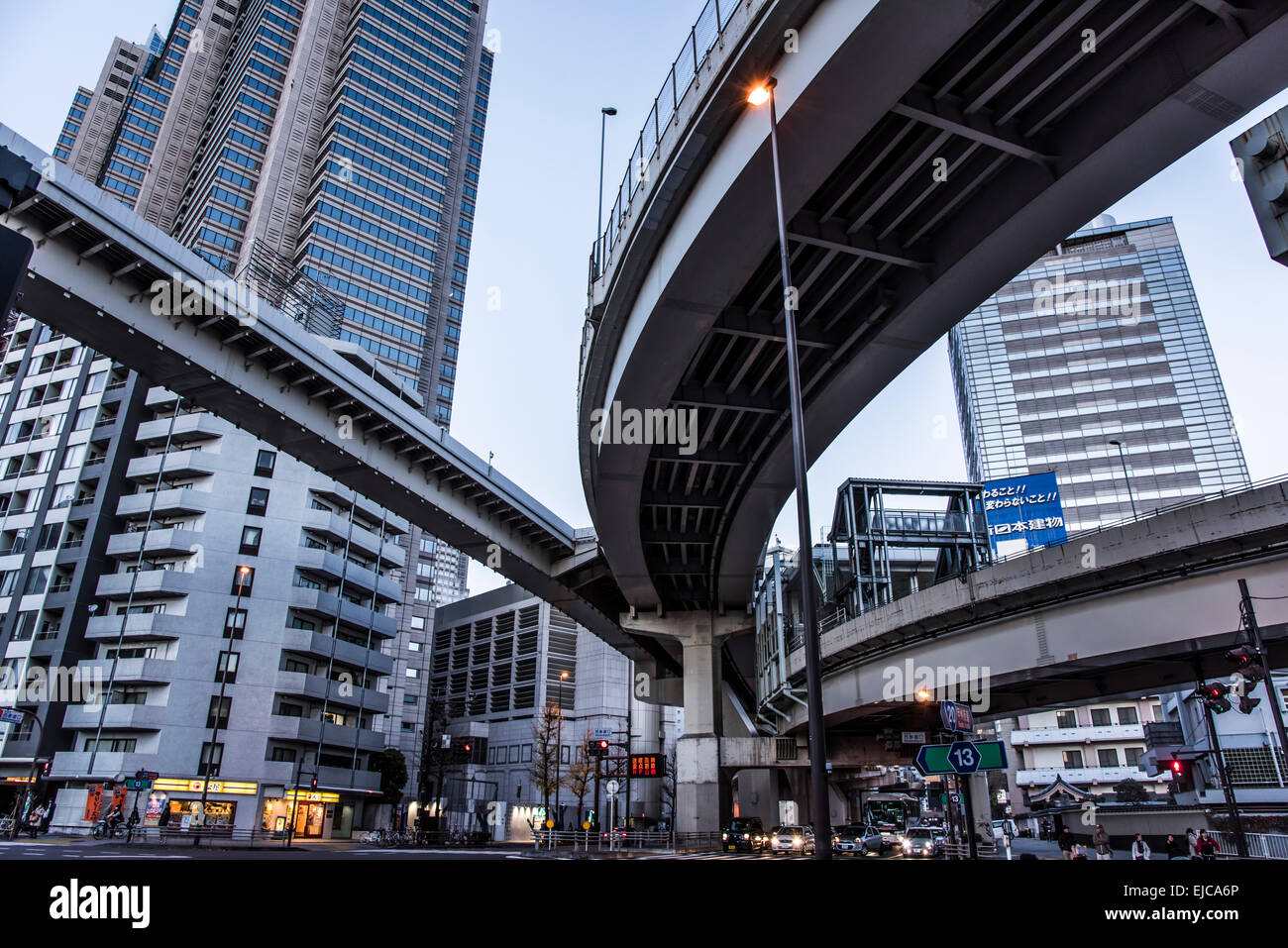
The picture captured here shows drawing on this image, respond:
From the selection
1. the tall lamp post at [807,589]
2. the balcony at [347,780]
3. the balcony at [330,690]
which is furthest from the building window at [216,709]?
the tall lamp post at [807,589]

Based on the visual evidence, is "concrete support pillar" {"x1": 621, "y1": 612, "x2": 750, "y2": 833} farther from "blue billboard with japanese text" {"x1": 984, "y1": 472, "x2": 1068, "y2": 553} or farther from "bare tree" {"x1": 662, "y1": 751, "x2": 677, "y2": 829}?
"bare tree" {"x1": 662, "y1": 751, "x2": 677, "y2": 829}

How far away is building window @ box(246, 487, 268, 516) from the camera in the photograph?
5634 centimetres

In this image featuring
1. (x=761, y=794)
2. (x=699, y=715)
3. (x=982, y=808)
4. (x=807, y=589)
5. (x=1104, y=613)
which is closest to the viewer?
(x=807, y=589)

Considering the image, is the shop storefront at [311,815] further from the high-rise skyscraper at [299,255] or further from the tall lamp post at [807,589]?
the tall lamp post at [807,589]

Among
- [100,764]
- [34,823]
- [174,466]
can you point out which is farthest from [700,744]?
[174,466]

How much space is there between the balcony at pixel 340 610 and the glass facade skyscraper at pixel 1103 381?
3445 inches

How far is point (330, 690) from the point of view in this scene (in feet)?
186

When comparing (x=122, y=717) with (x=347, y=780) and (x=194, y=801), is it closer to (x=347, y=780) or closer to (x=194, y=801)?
(x=194, y=801)

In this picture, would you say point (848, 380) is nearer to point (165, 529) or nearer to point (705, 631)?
point (705, 631)

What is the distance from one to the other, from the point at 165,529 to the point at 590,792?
50975mm

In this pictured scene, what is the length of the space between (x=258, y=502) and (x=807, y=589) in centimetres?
5488

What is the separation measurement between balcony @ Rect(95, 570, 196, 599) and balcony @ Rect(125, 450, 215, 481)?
7.48 metres

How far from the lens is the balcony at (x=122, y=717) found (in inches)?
1909
